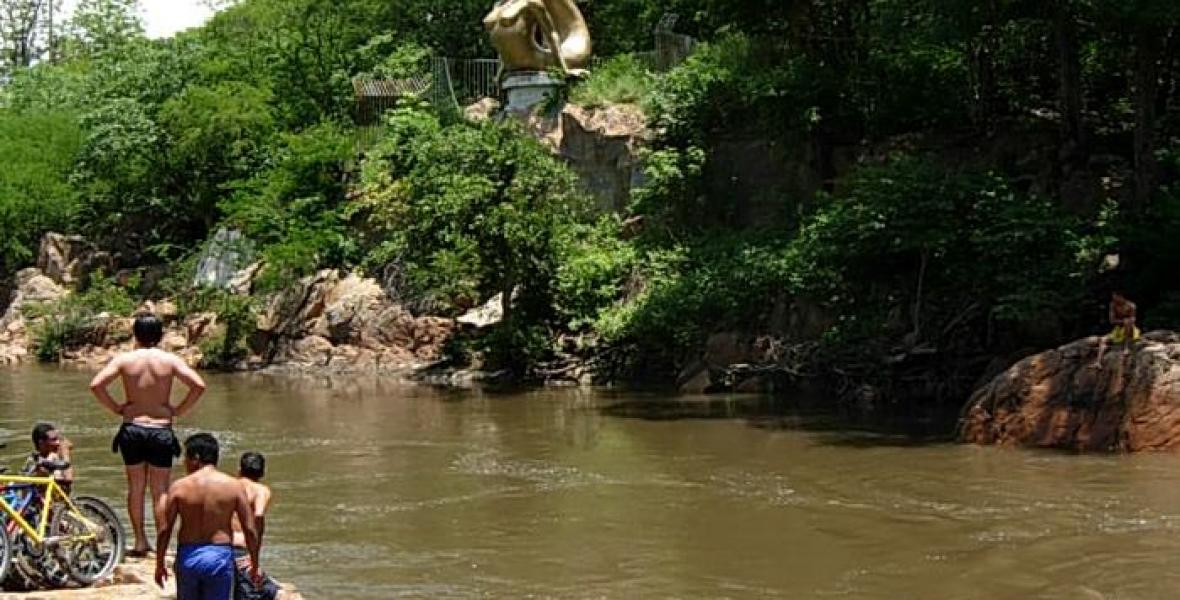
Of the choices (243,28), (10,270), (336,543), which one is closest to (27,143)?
(10,270)

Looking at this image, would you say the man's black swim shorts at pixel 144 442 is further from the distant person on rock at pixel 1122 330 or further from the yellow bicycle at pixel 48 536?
the distant person on rock at pixel 1122 330

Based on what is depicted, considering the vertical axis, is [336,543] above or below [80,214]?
below

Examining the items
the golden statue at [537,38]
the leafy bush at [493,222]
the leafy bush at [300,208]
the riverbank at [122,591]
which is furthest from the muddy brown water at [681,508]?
the golden statue at [537,38]

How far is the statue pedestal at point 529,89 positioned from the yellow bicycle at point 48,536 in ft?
82.1

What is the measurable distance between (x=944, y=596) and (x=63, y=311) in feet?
103

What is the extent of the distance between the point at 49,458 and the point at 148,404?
666 mm

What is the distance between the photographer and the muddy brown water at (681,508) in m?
9.84

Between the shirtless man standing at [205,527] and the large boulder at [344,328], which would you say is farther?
the large boulder at [344,328]

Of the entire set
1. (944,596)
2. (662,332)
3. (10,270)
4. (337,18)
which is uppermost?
(337,18)

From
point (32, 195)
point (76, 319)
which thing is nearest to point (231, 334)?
point (76, 319)

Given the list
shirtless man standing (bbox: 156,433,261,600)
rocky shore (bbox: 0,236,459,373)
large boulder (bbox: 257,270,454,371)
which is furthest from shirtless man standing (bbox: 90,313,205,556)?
large boulder (bbox: 257,270,454,371)

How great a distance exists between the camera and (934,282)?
70.4ft

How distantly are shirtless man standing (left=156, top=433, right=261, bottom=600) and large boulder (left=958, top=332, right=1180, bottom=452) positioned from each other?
1135 cm

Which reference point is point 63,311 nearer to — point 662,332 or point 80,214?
point 80,214
